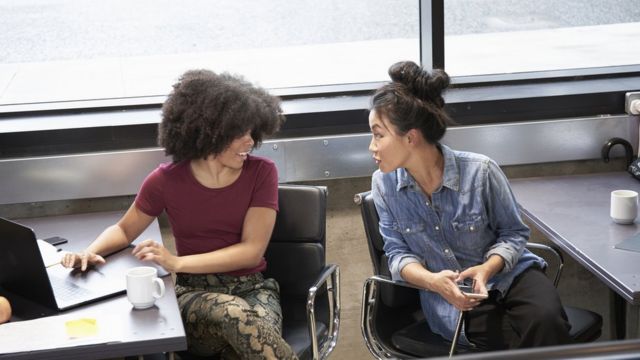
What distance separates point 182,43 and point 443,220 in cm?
146

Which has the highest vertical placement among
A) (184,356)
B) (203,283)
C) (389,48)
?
(389,48)

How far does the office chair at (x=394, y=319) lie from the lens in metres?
2.72

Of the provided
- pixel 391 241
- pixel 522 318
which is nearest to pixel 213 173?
pixel 391 241

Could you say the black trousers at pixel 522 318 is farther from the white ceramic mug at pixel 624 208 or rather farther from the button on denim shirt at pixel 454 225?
the white ceramic mug at pixel 624 208

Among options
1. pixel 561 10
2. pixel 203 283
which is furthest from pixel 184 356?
pixel 561 10

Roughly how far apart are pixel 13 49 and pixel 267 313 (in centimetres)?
162

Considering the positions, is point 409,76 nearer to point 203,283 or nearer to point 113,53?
point 203,283

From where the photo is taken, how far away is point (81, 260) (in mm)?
2631

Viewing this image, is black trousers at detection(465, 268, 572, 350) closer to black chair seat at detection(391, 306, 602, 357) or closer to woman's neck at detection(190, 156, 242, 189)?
black chair seat at detection(391, 306, 602, 357)

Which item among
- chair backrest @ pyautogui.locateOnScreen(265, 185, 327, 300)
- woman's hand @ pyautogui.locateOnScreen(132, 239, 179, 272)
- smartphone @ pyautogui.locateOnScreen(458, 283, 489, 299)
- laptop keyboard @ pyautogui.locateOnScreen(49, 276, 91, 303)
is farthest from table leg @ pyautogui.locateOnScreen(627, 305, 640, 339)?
laptop keyboard @ pyautogui.locateOnScreen(49, 276, 91, 303)

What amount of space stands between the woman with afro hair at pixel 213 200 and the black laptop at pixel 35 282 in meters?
0.10

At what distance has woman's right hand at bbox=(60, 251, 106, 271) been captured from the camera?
261 centimetres

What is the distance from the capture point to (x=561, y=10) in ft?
13.2

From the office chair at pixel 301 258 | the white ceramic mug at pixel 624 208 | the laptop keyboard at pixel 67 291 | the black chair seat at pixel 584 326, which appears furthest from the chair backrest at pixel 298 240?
the white ceramic mug at pixel 624 208
